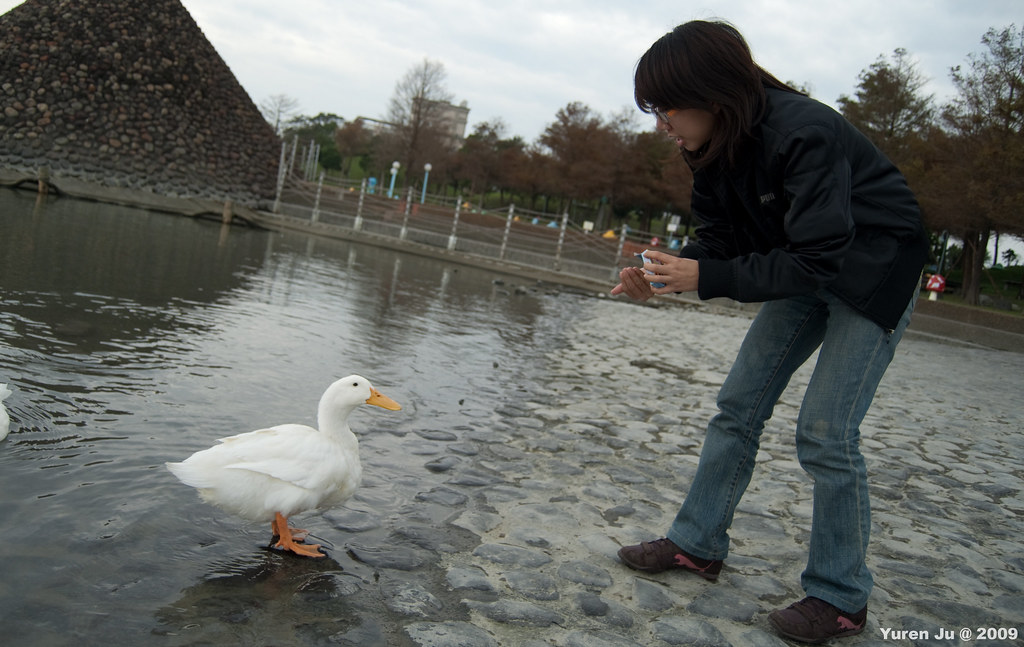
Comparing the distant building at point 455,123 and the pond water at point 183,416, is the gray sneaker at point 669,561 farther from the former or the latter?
the distant building at point 455,123

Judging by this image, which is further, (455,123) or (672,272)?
(455,123)

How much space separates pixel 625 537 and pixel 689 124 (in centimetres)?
172

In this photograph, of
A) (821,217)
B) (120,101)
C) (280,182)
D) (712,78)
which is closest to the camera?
(821,217)

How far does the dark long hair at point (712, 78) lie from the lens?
89.3 inches

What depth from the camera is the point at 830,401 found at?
7.88 feet

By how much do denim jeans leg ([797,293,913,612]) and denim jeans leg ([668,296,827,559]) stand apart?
0.19m

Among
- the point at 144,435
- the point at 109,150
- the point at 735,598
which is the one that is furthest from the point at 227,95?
the point at 735,598

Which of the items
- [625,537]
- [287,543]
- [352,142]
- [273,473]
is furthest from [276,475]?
[352,142]

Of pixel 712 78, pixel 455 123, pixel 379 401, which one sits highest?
pixel 455 123

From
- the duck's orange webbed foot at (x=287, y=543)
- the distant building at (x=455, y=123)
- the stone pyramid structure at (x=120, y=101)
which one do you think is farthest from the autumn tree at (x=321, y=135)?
the duck's orange webbed foot at (x=287, y=543)

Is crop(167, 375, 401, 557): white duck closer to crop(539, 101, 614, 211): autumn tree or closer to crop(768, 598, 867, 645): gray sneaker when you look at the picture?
crop(768, 598, 867, 645): gray sneaker

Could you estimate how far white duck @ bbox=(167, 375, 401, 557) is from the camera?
271cm

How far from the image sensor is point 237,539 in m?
2.87

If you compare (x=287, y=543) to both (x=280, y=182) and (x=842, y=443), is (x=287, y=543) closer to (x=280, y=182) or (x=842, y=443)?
(x=842, y=443)
